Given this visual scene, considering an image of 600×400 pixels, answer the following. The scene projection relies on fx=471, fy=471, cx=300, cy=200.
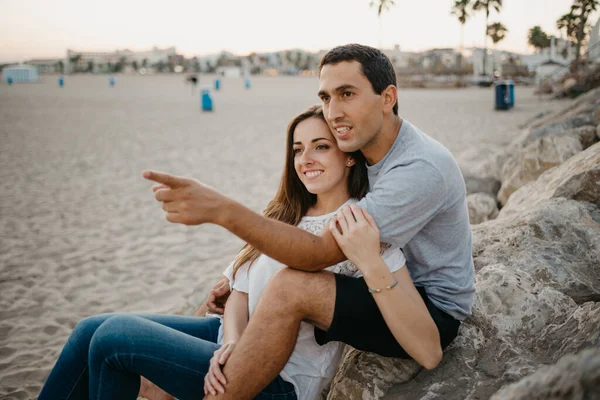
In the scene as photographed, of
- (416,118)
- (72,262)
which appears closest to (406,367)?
(72,262)

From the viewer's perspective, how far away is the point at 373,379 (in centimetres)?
215

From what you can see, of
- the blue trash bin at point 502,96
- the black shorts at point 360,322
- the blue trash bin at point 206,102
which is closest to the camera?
the black shorts at point 360,322

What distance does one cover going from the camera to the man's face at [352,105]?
2252mm

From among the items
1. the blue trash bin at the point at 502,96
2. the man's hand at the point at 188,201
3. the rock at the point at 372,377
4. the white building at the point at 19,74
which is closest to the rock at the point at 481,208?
the rock at the point at 372,377

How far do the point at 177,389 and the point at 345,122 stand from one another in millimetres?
1430

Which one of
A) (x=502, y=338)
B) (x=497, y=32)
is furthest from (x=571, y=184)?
(x=497, y=32)

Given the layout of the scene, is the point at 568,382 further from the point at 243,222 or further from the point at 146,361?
the point at 146,361

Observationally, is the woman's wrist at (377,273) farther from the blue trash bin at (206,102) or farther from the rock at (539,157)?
the blue trash bin at (206,102)

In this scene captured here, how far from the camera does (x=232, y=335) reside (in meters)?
2.20

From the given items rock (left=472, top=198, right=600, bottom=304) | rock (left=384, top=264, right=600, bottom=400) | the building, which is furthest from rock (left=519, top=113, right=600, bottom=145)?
the building

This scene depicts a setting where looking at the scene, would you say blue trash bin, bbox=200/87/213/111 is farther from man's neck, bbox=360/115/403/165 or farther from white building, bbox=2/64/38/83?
white building, bbox=2/64/38/83

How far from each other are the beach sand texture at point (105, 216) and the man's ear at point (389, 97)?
2640mm

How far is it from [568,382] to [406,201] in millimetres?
972

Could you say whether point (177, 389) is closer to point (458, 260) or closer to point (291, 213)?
point (291, 213)
